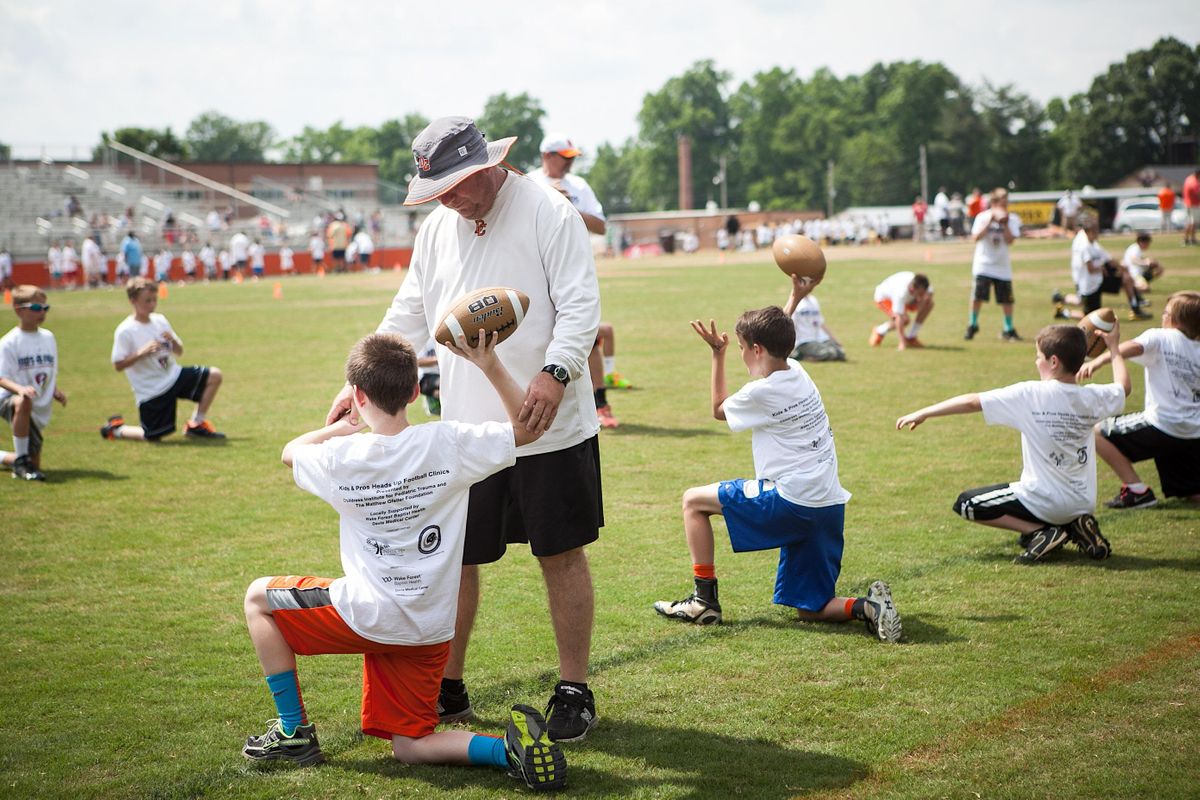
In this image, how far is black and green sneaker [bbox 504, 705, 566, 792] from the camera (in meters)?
3.76

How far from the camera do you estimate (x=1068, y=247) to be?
38.4 m

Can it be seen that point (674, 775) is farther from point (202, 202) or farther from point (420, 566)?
point (202, 202)

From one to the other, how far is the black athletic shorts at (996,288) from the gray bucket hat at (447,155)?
1397 cm

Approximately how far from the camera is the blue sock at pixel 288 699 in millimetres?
4039

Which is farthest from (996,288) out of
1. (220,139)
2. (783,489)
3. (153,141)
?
(220,139)

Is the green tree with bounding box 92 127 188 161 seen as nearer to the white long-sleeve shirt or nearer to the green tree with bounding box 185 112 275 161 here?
the green tree with bounding box 185 112 275 161

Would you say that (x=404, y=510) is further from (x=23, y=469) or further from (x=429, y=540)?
(x=23, y=469)

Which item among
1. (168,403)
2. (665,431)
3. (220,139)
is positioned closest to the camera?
(665,431)

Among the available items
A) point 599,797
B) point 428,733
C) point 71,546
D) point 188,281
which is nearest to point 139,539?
point 71,546

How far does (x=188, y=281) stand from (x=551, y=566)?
45.1 m

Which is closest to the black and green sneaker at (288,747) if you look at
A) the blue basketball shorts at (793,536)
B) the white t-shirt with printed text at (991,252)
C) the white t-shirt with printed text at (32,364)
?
the blue basketball shorts at (793,536)

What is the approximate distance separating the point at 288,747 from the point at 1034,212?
66.9 metres

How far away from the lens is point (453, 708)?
4.50 m

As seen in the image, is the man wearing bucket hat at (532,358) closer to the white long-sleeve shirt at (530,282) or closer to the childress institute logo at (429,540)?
the white long-sleeve shirt at (530,282)
